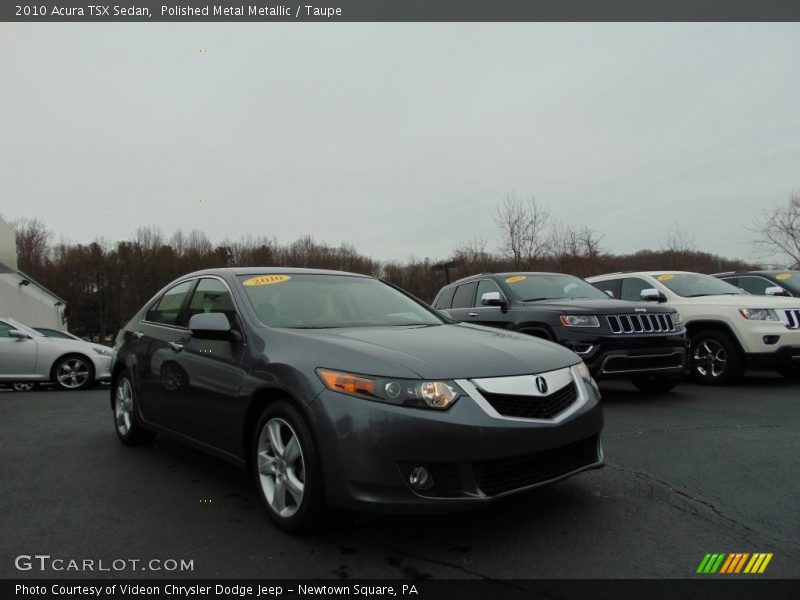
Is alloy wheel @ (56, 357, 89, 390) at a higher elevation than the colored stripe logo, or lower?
lower

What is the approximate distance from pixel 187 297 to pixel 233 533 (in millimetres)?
2174

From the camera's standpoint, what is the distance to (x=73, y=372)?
34.6 feet

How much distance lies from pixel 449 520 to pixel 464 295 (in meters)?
5.96

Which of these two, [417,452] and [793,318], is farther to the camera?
[793,318]

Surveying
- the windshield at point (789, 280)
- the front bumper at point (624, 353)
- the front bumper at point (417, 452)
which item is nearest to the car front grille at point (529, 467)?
the front bumper at point (417, 452)

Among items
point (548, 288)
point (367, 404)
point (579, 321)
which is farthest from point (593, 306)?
point (367, 404)

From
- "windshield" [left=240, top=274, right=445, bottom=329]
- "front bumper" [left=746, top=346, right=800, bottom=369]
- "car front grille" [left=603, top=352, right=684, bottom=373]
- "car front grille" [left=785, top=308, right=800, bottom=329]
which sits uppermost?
"windshield" [left=240, top=274, right=445, bottom=329]

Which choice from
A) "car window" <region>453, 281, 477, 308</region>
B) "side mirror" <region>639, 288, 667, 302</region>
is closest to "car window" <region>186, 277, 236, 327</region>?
"car window" <region>453, 281, 477, 308</region>

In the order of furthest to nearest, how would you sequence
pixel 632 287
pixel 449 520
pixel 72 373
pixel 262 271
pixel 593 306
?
pixel 72 373, pixel 632 287, pixel 593 306, pixel 262 271, pixel 449 520

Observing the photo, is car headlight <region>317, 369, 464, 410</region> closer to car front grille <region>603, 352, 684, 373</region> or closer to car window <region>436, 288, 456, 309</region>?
car front grille <region>603, 352, 684, 373</region>

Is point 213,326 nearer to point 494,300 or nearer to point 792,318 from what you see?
point 494,300

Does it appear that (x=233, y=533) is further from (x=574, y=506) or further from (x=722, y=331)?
(x=722, y=331)

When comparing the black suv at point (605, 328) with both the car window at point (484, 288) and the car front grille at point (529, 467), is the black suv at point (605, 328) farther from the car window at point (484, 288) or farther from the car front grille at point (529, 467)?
the car front grille at point (529, 467)

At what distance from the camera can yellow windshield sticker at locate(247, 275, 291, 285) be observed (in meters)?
4.18
